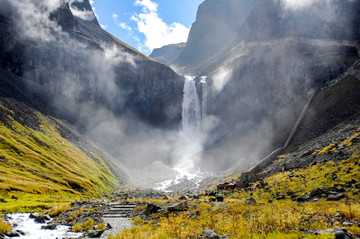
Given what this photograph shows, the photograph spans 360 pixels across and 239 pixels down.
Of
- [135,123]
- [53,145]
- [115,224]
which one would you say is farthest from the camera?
[135,123]

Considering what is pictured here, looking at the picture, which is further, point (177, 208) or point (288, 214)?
point (177, 208)

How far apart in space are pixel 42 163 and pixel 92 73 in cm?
9461

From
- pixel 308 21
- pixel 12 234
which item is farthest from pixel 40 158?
pixel 308 21

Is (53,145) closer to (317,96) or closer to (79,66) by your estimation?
(79,66)

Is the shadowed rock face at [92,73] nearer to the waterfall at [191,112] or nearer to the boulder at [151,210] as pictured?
the waterfall at [191,112]

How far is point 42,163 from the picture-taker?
184 ft

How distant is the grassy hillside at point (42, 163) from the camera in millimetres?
37438

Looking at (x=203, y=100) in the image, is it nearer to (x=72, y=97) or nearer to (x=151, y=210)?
(x=72, y=97)

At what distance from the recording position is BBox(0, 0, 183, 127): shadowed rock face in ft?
405

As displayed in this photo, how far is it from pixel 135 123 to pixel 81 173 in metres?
72.6

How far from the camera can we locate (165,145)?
406ft

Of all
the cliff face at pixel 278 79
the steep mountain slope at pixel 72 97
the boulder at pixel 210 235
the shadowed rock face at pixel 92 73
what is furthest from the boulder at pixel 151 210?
the shadowed rock face at pixel 92 73

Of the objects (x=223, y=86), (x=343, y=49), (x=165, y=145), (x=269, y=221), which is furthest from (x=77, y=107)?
(x=343, y=49)

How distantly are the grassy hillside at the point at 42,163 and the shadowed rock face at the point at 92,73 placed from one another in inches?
1676
